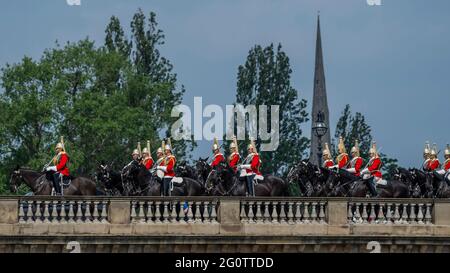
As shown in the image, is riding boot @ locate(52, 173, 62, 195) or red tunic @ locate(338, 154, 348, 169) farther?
red tunic @ locate(338, 154, 348, 169)

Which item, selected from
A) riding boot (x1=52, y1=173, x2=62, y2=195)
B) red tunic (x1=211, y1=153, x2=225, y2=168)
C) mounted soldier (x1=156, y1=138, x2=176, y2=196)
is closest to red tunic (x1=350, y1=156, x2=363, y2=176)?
red tunic (x1=211, y1=153, x2=225, y2=168)

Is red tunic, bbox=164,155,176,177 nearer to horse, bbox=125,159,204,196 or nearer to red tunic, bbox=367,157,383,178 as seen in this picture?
horse, bbox=125,159,204,196

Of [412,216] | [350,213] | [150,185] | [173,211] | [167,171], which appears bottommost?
[412,216]

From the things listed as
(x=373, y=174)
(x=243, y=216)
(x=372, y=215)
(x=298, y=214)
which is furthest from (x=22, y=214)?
(x=373, y=174)

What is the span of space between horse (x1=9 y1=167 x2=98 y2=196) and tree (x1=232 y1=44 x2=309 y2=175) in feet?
162

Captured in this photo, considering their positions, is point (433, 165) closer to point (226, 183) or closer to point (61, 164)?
point (226, 183)

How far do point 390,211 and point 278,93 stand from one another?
5718 cm

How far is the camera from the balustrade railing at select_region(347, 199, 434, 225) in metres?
77.8

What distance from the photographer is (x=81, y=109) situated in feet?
389

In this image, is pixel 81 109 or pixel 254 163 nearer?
pixel 254 163

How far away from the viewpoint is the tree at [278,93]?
133000 millimetres

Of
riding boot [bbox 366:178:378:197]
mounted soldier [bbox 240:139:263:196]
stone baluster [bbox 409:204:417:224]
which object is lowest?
stone baluster [bbox 409:204:417:224]

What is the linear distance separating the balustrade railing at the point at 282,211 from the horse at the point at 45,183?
20.4ft
